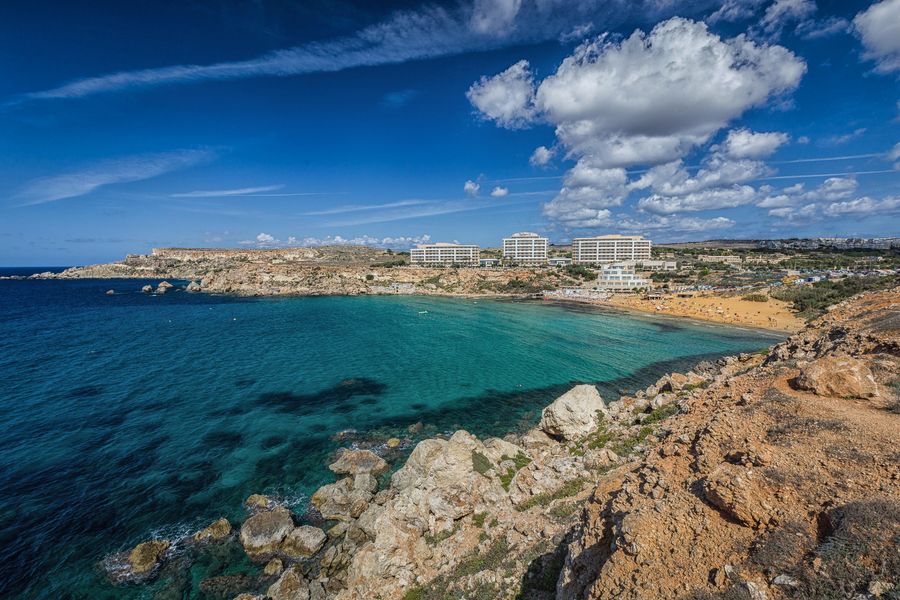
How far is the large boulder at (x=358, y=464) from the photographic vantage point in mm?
19938

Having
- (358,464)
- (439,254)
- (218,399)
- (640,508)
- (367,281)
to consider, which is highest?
(439,254)

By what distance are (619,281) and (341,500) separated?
9473cm

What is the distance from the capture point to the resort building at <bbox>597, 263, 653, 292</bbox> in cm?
9681

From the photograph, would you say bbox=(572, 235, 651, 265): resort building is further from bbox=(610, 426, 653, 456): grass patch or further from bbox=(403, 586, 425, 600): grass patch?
bbox=(403, 586, 425, 600): grass patch

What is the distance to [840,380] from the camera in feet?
36.1

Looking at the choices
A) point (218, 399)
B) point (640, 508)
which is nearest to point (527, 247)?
point (218, 399)

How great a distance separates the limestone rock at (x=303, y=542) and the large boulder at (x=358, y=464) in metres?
4.08

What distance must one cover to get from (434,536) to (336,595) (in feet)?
11.4

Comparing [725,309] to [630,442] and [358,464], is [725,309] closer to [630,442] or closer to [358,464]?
[630,442]

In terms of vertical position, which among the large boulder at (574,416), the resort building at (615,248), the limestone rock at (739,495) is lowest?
the large boulder at (574,416)

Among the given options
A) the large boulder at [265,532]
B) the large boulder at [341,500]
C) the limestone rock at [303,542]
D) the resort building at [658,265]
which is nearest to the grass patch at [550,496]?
the large boulder at [341,500]

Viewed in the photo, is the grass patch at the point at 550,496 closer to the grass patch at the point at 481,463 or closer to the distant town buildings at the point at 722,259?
the grass patch at the point at 481,463

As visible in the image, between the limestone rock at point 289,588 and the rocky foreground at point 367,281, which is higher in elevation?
the rocky foreground at point 367,281

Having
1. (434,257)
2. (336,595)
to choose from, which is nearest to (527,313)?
(336,595)
